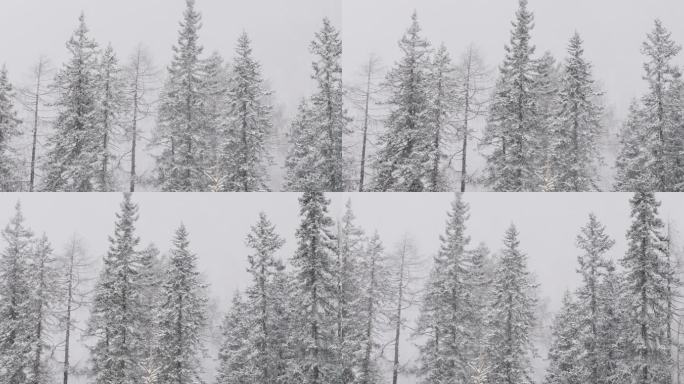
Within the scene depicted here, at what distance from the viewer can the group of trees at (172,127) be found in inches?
821

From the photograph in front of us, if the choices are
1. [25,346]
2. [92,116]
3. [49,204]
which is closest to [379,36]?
[92,116]

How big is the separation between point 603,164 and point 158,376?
18.0 meters

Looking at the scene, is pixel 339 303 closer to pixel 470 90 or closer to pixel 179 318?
pixel 179 318

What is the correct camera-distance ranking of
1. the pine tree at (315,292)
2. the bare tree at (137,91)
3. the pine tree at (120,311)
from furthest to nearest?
the bare tree at (137,91) < the pine tree at (315,292) < the pine tree at (120,311)

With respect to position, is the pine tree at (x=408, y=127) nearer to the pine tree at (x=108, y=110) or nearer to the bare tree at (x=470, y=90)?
the bare tree at (x=470, y=90)

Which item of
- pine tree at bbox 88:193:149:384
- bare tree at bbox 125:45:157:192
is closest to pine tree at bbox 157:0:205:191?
bare tree at bbox 125:45:157:192

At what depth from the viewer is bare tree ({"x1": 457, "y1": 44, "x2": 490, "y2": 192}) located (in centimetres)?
2147

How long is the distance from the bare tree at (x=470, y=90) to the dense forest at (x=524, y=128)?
5 centimetres

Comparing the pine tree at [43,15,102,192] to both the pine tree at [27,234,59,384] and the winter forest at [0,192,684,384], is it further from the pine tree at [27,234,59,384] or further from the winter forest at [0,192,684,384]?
the pine tree at [27,234,59,384]

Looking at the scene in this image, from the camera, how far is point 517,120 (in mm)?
20484

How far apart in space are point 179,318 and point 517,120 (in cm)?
1388

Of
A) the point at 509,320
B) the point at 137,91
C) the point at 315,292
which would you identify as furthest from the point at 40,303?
the point at 509,320

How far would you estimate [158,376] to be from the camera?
2077 cm

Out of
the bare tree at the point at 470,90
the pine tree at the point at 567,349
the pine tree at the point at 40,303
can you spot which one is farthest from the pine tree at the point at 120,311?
the pine tree at the point at 567,349
